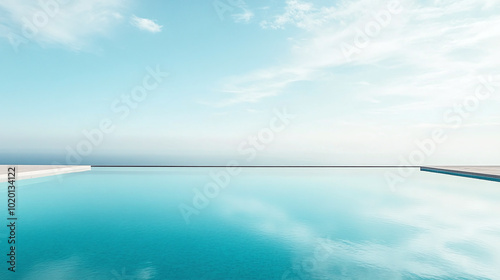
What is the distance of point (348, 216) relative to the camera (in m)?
8.49

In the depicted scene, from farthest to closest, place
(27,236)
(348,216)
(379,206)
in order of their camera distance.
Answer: (379,206), (348,216), (27,236)

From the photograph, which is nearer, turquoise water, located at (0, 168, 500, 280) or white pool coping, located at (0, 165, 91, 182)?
turquoise water, located at (0, 168, 500, 280)

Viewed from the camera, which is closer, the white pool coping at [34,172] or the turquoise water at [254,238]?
the turquoise water at [254,238]

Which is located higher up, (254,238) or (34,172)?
(34,172)

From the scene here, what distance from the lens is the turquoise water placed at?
4.57 meters

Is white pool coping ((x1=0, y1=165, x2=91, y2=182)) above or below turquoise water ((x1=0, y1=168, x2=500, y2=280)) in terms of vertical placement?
above

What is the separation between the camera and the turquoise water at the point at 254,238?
4574mm

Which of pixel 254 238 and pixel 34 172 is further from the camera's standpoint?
pixel 34 172

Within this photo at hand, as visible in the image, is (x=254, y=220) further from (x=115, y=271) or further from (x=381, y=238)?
(x=115, y=271)

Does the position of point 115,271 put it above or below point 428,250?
above

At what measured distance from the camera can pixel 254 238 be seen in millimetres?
6320

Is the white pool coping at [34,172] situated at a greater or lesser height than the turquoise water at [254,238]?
greater

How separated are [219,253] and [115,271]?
175 centimetres

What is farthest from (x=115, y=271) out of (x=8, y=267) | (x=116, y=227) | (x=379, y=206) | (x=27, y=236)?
(x=379, y=206)
